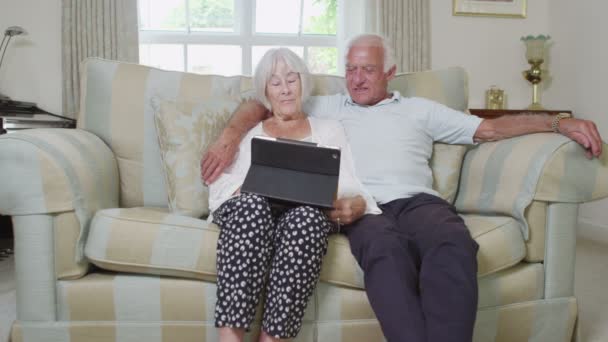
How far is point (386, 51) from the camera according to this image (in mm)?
2027

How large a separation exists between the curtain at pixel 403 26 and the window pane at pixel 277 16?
469mm

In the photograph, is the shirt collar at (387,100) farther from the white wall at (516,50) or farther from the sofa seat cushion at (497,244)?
the white wall at (516,50)

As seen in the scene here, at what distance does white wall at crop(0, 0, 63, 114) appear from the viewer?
11.1 ft

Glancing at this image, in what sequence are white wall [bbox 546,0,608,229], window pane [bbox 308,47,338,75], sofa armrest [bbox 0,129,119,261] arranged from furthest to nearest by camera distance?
window pane [bbox 308,47,338,75]
white wall [bbox 546,0,608,229]
sofa armrest [bbox 0,129,119,261]

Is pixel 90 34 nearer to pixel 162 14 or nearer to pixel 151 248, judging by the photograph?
pixel 162 14

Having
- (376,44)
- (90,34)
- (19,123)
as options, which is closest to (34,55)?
(90,34)

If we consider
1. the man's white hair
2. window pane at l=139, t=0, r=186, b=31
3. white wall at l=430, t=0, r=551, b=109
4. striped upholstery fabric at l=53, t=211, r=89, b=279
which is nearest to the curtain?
white wall at l=430, t=0, r=551, b=109

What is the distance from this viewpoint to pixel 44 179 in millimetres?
1410

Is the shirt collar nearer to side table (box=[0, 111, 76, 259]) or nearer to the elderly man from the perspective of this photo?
the elderly man

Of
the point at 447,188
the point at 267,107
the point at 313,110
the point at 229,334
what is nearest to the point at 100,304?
the point at 229,334

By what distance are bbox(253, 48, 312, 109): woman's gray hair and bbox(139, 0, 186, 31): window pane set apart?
210 cm

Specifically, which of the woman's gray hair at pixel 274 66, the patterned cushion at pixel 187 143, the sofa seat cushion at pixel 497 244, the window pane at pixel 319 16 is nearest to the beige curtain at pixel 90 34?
the window pane at pixel 319 16

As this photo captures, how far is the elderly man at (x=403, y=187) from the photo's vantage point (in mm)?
1262

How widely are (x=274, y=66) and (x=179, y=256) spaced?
0.72 metres
